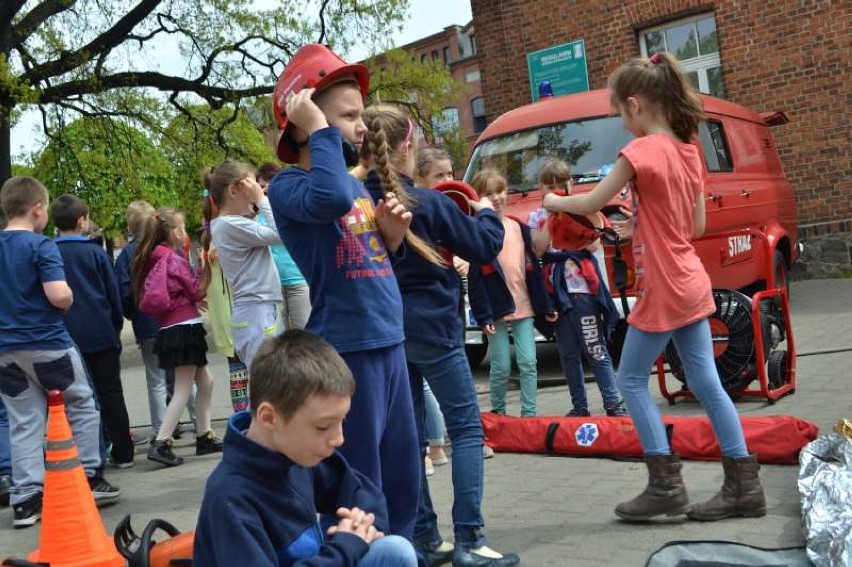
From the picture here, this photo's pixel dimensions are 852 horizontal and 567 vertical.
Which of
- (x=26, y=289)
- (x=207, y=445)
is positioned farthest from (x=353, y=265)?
(x=207, y=445)

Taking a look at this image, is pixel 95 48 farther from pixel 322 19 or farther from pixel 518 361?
pixel 518 361

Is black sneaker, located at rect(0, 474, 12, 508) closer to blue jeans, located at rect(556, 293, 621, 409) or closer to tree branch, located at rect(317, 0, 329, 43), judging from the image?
blue jeans, located at rect(556, 293, 621, 409)

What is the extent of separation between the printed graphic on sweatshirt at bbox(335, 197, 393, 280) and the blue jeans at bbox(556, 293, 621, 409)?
327 centimetres

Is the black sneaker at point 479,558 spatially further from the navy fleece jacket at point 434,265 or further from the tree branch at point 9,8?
the tree branch at point 9,8

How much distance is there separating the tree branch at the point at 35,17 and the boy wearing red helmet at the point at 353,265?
14.8 metres

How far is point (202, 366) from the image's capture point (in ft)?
22.5

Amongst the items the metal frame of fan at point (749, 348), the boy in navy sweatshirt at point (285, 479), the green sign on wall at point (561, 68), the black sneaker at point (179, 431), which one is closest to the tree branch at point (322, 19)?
the green sign on wall at point (561, 68)

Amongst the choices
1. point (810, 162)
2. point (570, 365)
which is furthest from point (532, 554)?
point (810, 162)

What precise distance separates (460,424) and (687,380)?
1080mm

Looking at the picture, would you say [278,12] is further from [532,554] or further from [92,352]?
[532,554]

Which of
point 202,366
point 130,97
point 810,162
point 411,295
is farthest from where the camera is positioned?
point 130,97

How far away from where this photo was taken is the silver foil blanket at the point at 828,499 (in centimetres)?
323

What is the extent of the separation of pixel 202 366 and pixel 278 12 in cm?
1301

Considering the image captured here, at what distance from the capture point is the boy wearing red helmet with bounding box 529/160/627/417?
6.25 meters
